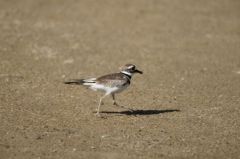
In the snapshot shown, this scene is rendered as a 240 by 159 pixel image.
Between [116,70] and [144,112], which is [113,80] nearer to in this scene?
[144,112]

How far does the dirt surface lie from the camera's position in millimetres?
10188

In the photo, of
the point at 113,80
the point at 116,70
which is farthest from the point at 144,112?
the point at 116,70

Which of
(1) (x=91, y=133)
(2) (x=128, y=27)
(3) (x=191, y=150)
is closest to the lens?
(3) (x=191, y=150)

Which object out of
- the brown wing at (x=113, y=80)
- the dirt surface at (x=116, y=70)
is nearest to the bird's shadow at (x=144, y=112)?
the dirt surface at (x=116, y=70)

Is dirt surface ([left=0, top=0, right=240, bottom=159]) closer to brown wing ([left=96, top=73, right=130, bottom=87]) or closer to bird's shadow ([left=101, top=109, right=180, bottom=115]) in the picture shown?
bird's shadow ([left=101, top=109, right=180, bottom=115])

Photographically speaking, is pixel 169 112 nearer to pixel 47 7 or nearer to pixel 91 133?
pixel 91 133

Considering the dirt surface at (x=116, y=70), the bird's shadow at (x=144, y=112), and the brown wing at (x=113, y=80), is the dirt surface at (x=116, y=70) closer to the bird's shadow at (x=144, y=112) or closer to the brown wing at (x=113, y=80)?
the bird's shadow at (x=144, y=112)

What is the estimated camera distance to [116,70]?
15.7 meters

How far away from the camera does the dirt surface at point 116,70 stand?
33.4 feet

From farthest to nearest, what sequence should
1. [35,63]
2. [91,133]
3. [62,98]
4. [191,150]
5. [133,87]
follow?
[35,63] → [133,87] → [62,98] → [91,133] → [191,150]

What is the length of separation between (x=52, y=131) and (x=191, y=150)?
235 centimetres

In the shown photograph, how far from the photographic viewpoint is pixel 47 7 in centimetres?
2161

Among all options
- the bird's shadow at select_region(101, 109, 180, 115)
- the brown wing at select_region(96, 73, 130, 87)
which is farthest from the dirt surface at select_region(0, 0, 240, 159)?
the brown wing at select_region(96, 73, 130, 87)

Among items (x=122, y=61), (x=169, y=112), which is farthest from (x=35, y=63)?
(x=169, y=112)
